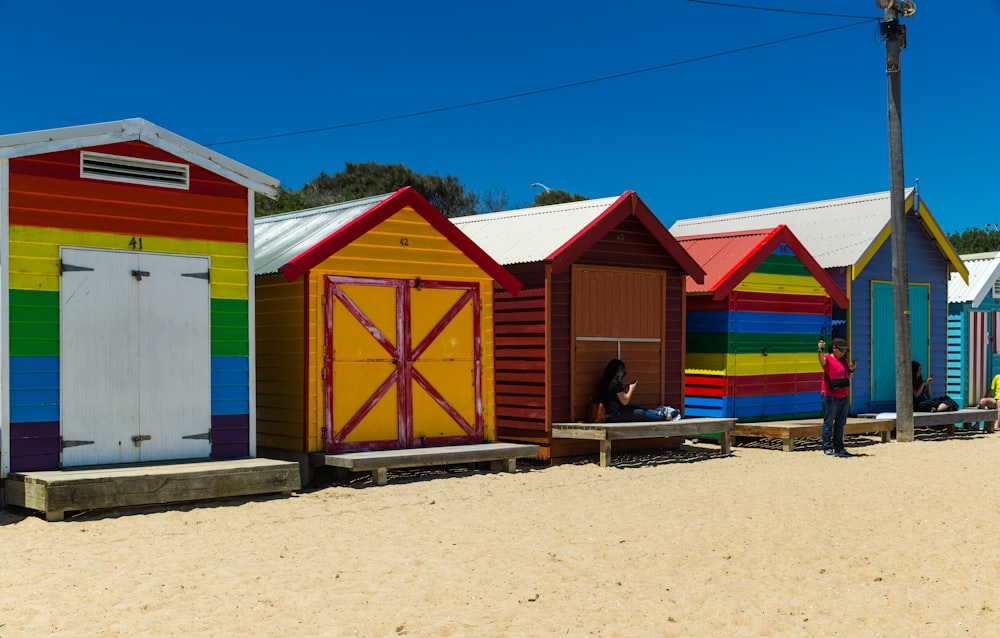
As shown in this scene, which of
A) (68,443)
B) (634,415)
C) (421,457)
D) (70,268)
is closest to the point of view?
(68,443)

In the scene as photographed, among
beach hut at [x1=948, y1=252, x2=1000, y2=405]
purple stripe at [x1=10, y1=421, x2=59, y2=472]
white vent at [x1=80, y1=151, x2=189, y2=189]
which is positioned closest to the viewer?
purple stripe at [x1=10, y1=421, x2=59, y2=472]

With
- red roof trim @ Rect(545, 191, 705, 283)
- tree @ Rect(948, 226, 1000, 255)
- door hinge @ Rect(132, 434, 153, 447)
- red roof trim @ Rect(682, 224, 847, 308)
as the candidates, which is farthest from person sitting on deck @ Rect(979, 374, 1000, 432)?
tree @ Rect(948, 226, 1000, 255)

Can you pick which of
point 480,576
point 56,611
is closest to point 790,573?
point 480,576

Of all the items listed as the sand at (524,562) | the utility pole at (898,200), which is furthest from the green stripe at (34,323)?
the utility pole at (898,200)

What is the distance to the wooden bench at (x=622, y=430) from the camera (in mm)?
13688

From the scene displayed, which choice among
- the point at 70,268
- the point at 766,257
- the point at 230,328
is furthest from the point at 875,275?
the point at 70,268

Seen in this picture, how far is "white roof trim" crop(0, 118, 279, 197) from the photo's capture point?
9.98 metres

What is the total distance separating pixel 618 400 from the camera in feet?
47.3

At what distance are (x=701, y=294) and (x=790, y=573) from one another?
30.0ft

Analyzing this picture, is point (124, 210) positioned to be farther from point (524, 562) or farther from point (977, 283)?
point (977, 283)

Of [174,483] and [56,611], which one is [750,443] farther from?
[56,611]

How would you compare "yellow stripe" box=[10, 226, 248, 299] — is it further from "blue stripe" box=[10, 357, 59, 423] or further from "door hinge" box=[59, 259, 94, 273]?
"blue stripe" box=[10, 357, 59, 423]

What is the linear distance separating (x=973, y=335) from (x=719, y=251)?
28.3 feet

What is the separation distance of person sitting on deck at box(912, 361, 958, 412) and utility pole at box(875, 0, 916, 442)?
1.80 m
